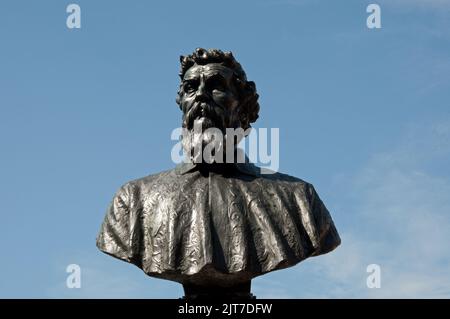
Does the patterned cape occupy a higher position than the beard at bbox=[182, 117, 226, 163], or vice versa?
the beard at bbox=[182, 117, 226, 163]

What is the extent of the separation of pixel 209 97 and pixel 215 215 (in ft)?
3.35

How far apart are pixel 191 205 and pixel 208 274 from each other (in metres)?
0.67

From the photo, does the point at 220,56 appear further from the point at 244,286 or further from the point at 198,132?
the point at 244,286

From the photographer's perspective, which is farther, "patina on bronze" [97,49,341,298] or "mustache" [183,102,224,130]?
"mustache" [183,102,224,130]

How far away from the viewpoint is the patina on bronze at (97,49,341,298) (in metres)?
9.20

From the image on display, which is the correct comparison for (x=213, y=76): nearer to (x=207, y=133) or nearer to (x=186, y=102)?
(x=186, y=102)

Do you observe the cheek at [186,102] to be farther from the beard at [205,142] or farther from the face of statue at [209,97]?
the beard at [205,142]

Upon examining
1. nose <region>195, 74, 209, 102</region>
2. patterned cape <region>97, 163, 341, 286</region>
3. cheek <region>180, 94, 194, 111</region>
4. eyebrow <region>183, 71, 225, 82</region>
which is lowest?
patterned cape <region>97, 163, 341, 286</region>

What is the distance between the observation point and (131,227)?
945cm

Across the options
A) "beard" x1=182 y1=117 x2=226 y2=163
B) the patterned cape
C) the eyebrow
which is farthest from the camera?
the eyebrow

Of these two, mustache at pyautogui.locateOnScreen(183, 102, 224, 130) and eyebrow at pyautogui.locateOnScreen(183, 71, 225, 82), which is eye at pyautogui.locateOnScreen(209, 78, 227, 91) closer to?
eyebrow at pyautogui.locateOnScreen(183, 71, 225, 82)

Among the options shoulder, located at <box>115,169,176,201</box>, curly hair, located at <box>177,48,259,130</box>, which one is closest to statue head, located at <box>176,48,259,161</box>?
curly hair, located at <box>177,48,259,130</box>
